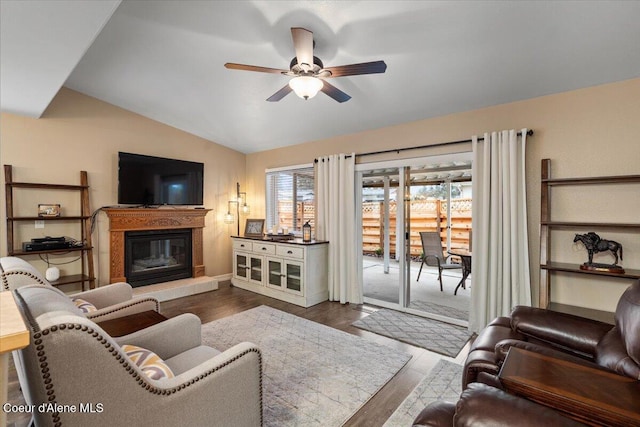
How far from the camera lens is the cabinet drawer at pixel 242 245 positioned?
15.9 ft

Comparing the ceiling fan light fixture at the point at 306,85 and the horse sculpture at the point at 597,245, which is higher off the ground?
the ceiling fan light fixture at the point at 306,85

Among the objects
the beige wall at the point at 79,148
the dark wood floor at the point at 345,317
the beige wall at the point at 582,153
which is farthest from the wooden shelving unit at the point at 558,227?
the beige wall at the point at 79,148

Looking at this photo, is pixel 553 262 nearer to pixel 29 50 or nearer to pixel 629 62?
pixel 629 62

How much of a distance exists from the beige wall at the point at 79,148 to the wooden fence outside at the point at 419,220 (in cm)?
214

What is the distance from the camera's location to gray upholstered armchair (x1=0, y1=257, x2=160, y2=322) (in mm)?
1560

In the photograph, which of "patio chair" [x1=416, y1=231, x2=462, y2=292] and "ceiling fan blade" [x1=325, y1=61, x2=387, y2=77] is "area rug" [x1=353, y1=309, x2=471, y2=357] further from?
"ceiling fan blade" [x1=325, y1=61, x2=387, y2=77]

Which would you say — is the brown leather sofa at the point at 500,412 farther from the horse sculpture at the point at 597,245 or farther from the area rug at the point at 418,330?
the horse sculpture at the point at 597,245

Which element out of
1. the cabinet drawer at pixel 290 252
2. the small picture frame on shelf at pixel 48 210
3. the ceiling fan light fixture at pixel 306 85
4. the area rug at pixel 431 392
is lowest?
the area rug at pixel 431 392

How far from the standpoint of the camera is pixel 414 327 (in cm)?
329

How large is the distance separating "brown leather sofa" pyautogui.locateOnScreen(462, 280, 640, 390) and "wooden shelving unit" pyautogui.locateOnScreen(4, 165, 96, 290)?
4329mm

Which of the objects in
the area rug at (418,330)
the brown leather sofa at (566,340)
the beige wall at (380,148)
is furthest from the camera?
the area rug at (418,330)

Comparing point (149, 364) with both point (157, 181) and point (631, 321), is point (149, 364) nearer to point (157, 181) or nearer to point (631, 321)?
point (631, 321)

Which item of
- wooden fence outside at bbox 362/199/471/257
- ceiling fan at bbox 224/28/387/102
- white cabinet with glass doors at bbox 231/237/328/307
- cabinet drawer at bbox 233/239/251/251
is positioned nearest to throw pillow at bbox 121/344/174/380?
ceiling fan at bbox 224/28/387/102

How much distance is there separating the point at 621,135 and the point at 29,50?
15.5 ft
